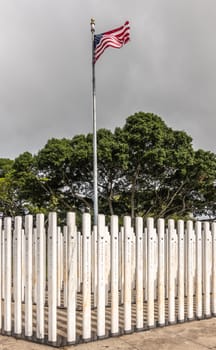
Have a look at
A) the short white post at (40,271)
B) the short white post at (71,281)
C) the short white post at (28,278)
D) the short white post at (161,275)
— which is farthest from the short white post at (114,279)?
the short white post at (28,278)

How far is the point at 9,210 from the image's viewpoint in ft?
101

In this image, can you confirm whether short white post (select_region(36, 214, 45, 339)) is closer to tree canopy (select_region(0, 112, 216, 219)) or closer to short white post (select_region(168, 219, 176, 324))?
short white post (select_region(168, 219, 176, 324))

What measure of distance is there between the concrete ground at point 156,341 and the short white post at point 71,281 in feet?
0.57

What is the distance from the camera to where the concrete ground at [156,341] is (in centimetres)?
400

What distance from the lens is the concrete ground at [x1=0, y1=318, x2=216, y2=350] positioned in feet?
13.1

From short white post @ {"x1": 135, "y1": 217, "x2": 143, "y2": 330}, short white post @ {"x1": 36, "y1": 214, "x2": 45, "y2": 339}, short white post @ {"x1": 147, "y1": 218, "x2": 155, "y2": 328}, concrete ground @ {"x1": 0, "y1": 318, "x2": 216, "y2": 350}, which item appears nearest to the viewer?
concrete ground @ {"x1": 0, "y1": 318, "x2": 216, "y2": 350}

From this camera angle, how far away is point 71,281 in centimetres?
410

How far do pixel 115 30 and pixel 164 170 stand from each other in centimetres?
998

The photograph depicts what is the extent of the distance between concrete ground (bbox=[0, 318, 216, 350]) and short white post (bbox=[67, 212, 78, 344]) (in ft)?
0.57

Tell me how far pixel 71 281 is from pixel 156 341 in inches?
49.6

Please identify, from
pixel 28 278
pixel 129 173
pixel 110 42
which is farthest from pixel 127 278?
pixel 129 173

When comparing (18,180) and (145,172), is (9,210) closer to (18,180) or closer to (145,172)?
(18,180)

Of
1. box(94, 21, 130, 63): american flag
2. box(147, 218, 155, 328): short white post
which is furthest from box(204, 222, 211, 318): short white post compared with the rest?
box(94, 21, 130, 63): american flag

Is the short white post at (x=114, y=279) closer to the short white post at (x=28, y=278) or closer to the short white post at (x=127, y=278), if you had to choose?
the short white post at (x=127, y=278)
